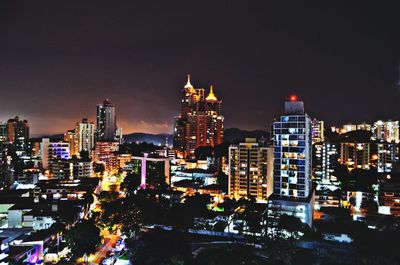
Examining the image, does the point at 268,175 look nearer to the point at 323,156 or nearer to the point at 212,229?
the point at 212,229

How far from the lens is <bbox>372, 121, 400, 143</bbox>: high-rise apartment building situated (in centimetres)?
3631

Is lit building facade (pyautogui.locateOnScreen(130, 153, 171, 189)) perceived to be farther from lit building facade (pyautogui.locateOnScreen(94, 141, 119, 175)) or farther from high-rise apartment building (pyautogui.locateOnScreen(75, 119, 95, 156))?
high-rise apartment building (pyautogui.locateOnScreen(75, 119, 95, 156))

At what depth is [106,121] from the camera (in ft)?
190

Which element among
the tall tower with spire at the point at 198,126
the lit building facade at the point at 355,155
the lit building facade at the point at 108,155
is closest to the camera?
the lit building facade at the point at 355,155

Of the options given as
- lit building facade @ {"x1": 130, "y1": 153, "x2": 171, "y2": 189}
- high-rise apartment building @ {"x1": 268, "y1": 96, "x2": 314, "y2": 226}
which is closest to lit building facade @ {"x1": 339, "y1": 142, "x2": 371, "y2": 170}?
high-rise apartment building @ {"x1": 268, "y1": 96, "x2": 314, "y2": 226}

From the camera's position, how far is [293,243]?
12.7 m

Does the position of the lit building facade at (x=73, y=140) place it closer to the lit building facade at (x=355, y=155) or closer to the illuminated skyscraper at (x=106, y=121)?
the illuminated skyscraper at (x=106, y=121)

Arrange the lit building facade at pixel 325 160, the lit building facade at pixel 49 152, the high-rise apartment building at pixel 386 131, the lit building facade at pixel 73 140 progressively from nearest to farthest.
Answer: the lit building facade at pixel 325 160, the lit building facade at pixel 49 152, the high-rise apartment building at pixel 386 131, the lit building facade at pixel 73 140

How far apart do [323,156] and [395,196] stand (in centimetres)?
1201

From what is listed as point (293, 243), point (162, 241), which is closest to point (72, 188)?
point (162, 241)

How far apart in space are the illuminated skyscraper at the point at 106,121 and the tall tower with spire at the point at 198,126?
11.9 meters

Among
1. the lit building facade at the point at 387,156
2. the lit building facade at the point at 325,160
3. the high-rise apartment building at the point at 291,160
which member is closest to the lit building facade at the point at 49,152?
the lit building facade at the point at 325,160

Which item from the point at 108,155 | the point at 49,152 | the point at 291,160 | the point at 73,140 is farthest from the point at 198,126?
the point at 291,160

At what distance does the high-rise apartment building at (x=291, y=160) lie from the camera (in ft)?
50.9
